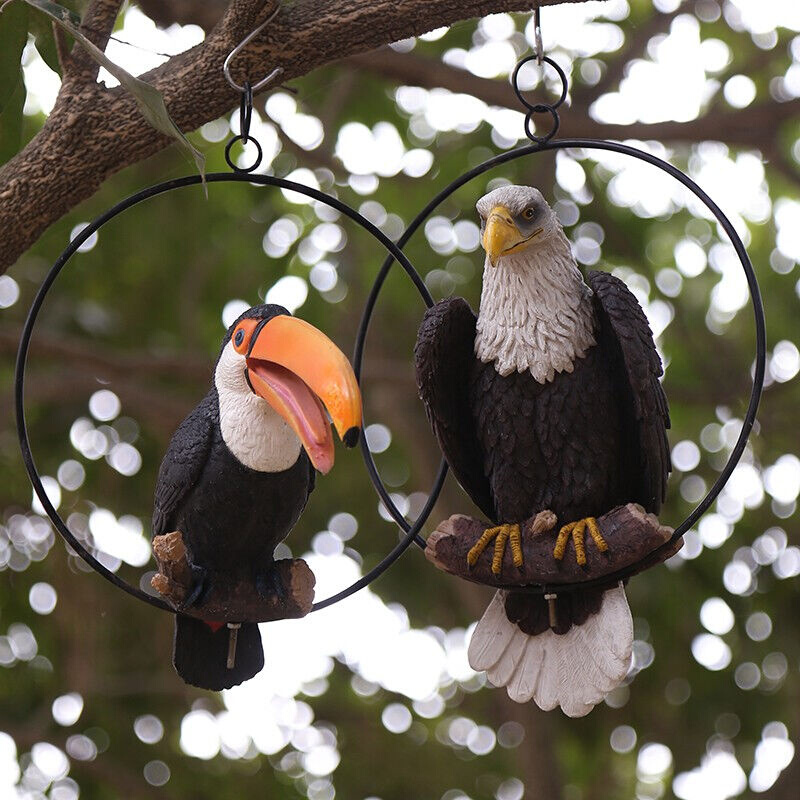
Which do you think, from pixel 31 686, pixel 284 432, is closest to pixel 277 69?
pixel 284 432

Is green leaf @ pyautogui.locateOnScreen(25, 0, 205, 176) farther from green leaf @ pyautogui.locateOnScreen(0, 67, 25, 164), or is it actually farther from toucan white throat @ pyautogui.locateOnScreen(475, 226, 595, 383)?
toucan white throat @ pyautogui.locateOnScreen(475, 226, 595, 383)

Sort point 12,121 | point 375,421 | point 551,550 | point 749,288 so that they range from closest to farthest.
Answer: point 749,288, point 551,550, point 12,121, point 375,421

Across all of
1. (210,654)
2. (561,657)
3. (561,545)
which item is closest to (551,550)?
(561,545)

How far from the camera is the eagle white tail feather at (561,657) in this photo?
75.5 inches

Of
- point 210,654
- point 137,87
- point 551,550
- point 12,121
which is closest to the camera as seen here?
point 137,87

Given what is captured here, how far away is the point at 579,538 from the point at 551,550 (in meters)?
0.06

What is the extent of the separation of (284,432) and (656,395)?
0.60 metres

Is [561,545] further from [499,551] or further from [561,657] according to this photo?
[561,657]

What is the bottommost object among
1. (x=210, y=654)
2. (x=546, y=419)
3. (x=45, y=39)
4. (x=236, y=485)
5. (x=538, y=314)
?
(x=210, y=654)

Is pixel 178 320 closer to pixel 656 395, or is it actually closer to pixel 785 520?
pixel 785 520

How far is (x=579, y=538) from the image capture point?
6.19 ft

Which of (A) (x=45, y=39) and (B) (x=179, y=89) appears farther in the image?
(A) (x=45, y=39)

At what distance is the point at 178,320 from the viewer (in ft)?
15.4

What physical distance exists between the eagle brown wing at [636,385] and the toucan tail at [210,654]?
70cm
